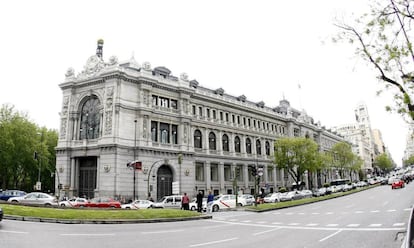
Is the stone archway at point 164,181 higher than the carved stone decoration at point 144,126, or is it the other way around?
the carved stone decoration at point 144,126

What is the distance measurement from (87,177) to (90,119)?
837 cm

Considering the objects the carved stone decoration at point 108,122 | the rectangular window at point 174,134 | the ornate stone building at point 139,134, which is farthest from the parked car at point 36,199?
the rectangular window at point 174,134

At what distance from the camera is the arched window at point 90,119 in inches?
1806

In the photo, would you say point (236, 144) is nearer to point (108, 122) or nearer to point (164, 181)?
point (164, 181)

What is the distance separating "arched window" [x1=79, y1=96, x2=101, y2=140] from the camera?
1806 inches

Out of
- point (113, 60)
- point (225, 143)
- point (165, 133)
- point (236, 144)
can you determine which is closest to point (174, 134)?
point (165, 133)

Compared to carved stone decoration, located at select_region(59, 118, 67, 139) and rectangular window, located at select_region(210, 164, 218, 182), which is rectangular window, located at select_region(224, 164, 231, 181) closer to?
rectangular window, located at select_region(210, 164, 218, 182)

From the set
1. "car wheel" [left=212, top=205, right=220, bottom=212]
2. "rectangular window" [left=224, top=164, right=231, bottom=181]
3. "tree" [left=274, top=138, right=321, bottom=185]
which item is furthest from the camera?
"rectangular window" [left=224, top=164, right=231, bottom=181]

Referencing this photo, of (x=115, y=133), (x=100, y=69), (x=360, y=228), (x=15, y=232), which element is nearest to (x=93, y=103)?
(x=100, y=69)

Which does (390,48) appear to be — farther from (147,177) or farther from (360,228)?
(147,177)

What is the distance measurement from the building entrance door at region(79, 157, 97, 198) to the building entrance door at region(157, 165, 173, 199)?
8840 mm

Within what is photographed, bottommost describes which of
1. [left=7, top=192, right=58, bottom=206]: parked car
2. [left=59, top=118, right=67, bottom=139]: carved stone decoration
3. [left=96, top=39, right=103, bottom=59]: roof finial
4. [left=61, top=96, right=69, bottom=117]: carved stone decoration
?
[left=7, top=192, right=58, bottom=206]: parked car

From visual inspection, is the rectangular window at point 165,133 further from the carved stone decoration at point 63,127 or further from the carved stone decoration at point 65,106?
the carved stone decoration at point 65,106

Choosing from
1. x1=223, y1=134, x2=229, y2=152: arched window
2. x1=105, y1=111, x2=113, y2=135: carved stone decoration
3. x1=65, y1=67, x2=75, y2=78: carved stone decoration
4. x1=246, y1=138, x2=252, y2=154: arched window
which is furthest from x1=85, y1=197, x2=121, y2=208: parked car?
x1=246, y1=138, x2=252, y2=154: arched window
